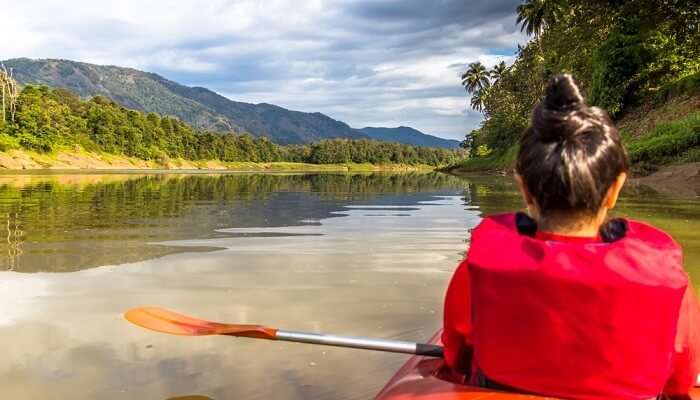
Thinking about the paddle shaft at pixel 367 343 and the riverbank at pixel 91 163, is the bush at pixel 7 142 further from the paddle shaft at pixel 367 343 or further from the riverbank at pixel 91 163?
the paddle shaft at pixel 367 343

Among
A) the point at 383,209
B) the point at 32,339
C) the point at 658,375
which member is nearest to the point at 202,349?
the point at 32,339

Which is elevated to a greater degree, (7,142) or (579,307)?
(7,142)

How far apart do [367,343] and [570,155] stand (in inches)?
70.0

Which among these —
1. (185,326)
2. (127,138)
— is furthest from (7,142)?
(185,326)

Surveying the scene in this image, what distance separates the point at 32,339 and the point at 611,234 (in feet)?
13.7

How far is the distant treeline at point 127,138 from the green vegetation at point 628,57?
2184 inches

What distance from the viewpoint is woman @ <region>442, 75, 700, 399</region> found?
193 cm

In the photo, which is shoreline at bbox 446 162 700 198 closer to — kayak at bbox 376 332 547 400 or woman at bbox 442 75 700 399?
kayak at bbox 376 332 547 400

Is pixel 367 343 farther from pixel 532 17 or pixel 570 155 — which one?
pixel 532 17

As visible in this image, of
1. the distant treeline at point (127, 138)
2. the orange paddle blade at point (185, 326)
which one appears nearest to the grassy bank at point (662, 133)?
the orange paddle blade at point (185, 326)

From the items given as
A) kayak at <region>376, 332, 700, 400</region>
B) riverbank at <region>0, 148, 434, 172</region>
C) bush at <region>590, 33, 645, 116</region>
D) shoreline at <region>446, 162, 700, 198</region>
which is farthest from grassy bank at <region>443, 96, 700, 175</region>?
riverbank at <region>0, 148, 434, 172</region>

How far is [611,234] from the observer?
81.2 inches

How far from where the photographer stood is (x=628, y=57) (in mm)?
34312

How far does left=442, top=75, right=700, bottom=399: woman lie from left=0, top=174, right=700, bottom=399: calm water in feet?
5.53
